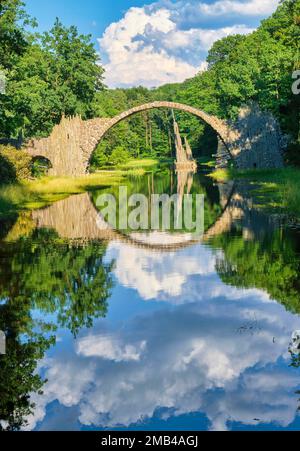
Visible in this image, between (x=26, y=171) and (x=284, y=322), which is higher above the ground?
(x=26, y=171)

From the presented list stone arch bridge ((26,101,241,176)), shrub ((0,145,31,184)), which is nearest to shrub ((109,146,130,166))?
stone arch bridge ((26,101,241,176))

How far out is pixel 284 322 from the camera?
8211 millimetres

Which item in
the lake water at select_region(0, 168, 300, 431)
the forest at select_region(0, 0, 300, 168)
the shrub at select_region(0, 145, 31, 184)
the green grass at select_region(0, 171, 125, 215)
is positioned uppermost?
the forest at select_region(0, 0, 300, 168)

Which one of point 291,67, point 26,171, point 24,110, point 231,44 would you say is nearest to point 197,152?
point 231,44

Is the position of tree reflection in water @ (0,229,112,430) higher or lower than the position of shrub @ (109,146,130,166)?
lower

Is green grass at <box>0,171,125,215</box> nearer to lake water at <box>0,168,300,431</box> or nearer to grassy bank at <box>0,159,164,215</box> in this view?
grassy bank at <box>0,159,164,215</box>

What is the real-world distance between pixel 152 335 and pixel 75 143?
135 feet

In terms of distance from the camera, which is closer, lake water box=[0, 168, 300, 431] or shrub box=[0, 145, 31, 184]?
lake water box=[0, 168, 300, 431]

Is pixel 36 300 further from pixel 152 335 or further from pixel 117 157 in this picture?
pixel 117 157

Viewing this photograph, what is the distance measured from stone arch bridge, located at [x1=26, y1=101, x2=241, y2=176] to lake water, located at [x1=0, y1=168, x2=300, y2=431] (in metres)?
31.9

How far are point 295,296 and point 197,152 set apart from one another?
8689 cm

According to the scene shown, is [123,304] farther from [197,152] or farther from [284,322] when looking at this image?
[197,152]

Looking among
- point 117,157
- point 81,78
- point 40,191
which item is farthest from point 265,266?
point 117,157

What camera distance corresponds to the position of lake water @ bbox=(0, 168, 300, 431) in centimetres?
575
